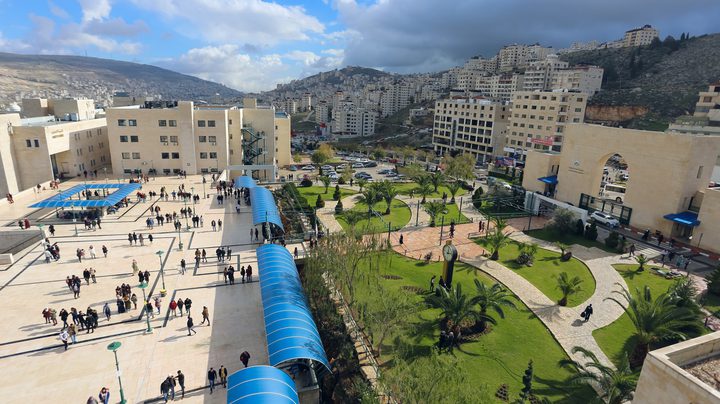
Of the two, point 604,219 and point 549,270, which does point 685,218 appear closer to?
point 604,219

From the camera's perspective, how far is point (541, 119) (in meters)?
72.7

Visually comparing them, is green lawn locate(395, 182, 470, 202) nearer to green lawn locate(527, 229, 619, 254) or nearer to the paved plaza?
green lawn locate(527, 229, 619, 254)

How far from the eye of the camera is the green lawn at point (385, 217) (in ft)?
118

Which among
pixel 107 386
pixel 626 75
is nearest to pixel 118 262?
pixel 107 386

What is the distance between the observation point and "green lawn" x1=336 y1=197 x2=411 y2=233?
1420 inches

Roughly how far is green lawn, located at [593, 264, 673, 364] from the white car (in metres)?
11.0

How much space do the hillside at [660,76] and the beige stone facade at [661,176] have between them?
235ft

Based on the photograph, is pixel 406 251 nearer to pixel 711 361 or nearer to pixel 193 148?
pixel 711 361

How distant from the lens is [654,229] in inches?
1398

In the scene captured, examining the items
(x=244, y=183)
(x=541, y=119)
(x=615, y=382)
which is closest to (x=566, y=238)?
(x=615, y=382)

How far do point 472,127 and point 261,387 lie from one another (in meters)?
82.8

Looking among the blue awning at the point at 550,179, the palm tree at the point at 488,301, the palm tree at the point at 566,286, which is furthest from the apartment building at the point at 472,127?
the palm tree at the point at 488,301

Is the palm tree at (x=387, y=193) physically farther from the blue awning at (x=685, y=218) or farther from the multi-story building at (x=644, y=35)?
the multi-story building at (x=644, y=35)

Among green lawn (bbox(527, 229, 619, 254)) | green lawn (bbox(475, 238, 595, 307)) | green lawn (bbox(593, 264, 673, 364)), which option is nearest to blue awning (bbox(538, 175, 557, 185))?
green lawn (bbox(527, 229, 619, 254))
